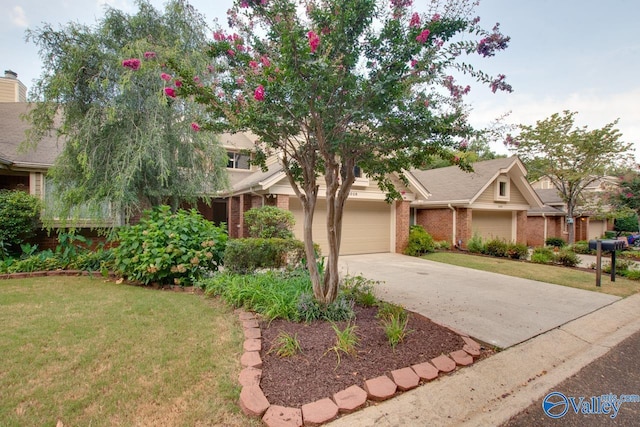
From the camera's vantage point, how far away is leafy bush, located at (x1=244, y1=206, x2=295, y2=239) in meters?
8.73

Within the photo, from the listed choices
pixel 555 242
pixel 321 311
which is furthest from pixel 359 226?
pixel 555 242

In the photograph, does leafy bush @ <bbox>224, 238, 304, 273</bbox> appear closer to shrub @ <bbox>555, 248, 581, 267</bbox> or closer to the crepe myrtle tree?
the crepe myrtle tree

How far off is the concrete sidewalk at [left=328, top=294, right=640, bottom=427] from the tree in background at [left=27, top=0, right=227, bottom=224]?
23.8 feet

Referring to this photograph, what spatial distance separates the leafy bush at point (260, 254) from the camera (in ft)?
19.1

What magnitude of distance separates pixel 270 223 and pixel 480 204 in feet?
36.7

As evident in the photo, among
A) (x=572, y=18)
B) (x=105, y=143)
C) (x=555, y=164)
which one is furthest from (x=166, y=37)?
(x=555, y=164)

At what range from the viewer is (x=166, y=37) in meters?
7.62

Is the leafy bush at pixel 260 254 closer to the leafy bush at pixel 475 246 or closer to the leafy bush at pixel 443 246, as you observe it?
the leafy bush at pixel 443 246

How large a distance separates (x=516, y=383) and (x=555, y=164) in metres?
16.5

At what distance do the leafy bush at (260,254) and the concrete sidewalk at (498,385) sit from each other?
410cm

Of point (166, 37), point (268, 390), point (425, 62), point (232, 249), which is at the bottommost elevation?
point (268, 390)

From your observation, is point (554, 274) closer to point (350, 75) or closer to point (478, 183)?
point (478, 183)

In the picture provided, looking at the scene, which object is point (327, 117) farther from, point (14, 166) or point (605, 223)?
point (605, 223)

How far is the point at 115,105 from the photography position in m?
7.20
